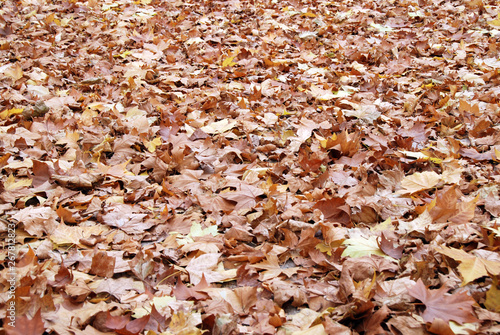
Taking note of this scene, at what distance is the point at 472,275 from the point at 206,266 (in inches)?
45.5

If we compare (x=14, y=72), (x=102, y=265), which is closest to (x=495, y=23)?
(x=102, y=265)

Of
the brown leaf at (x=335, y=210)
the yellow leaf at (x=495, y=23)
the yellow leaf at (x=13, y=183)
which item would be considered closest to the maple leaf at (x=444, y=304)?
the brown leaf at (x=335, y=210)

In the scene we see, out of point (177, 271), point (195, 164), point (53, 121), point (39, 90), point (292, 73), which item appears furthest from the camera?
point (292, 73)

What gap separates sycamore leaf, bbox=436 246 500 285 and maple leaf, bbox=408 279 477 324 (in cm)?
10

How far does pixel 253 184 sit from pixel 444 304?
4.26 ft

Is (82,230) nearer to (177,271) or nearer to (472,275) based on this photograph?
(177,271)

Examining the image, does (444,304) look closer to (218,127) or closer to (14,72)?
(218,127)

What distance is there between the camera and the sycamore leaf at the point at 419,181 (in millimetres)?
2191

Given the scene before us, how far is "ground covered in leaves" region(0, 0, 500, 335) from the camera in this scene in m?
1.53

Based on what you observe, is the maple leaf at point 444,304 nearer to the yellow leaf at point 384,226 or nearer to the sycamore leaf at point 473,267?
the sycamore leaf at point 473,267

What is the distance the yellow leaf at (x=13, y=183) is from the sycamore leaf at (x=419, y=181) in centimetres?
229

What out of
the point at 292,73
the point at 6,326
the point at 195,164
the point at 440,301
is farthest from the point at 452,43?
the point at 6,326

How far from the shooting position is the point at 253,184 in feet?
7.93

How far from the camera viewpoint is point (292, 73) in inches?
160
